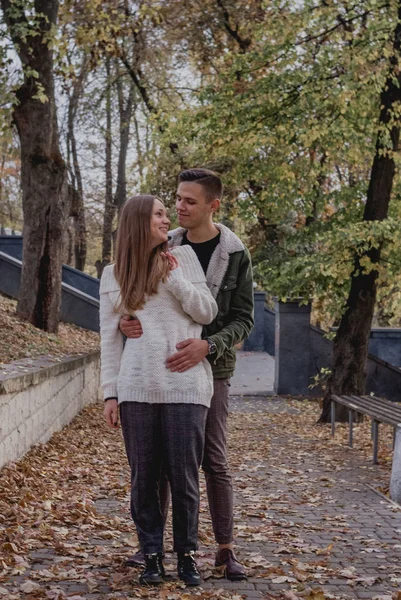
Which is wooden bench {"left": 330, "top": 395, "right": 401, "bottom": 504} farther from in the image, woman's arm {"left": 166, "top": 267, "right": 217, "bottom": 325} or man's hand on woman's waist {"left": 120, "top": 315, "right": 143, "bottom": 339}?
man's hand on woman's waist {"left": 120, "top": 315, "right": 143, "bottom": 339}

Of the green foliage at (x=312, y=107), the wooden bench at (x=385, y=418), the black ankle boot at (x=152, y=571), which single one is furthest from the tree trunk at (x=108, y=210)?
the black ankle boot at (x=152, y=571)

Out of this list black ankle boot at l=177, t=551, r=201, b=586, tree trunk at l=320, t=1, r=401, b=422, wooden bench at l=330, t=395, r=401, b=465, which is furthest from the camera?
tree trunk at l=320, t=1, r=401, b=422

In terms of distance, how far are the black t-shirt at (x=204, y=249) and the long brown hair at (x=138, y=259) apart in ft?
1.37

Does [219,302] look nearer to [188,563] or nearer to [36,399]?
[188,563]

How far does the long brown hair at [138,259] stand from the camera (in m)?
4.60

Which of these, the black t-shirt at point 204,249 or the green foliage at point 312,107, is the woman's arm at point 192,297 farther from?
the green foliage at point 312,107

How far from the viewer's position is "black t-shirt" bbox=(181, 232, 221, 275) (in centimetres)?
502

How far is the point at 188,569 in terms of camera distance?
4691 millimetres

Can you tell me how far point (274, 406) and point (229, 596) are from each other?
14.3m

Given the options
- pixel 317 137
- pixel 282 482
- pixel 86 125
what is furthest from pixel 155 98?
pixel 282 482

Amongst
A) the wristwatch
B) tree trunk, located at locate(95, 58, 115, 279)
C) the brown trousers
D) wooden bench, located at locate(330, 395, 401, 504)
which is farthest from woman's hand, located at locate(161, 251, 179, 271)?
tree trunk, located at locate(95, 58, 115, 279)

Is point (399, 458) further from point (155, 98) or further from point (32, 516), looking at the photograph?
point (155, 98)

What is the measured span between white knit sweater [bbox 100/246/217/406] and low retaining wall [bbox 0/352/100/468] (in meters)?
2.85

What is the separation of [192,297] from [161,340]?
0.26 meters
